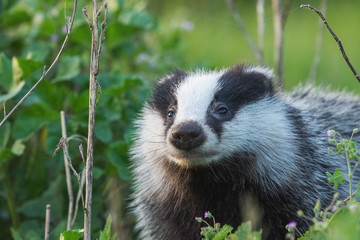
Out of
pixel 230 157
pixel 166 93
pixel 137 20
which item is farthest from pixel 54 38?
pixel 230 157

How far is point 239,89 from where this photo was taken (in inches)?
150

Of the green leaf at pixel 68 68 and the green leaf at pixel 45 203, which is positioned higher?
the green leaf at pixel 68 68

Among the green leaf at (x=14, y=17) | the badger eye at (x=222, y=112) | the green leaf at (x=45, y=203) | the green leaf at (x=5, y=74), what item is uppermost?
the green leaf at (x=14, y=17)

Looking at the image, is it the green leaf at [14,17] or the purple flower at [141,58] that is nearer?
the green leaf at [14,17]

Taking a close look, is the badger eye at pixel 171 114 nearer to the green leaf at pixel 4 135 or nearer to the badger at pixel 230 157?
the badger at pixel 230 157

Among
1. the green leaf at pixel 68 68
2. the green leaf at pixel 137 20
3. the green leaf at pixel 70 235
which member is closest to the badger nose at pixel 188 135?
the green leaf at pixel 70 235

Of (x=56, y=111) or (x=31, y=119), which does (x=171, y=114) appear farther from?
(x=31, y=119)

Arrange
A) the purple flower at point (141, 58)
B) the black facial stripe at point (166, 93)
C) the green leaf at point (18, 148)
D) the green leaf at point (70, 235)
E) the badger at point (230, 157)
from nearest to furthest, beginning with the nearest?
the green leaf at point (70, 235)
the badger at point (230, 157)
the black facial stripe at point (166, 93)
the green leaf at point (18, 148)
the purple flower at point (141, 58)

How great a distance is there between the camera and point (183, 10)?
30.9 feet

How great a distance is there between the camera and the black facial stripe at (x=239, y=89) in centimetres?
374

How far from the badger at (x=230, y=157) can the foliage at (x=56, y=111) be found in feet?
2.10

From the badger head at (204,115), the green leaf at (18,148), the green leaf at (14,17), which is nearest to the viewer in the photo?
the badger head at (204,115)

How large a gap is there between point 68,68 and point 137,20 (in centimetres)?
85

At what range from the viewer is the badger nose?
10.9ft
